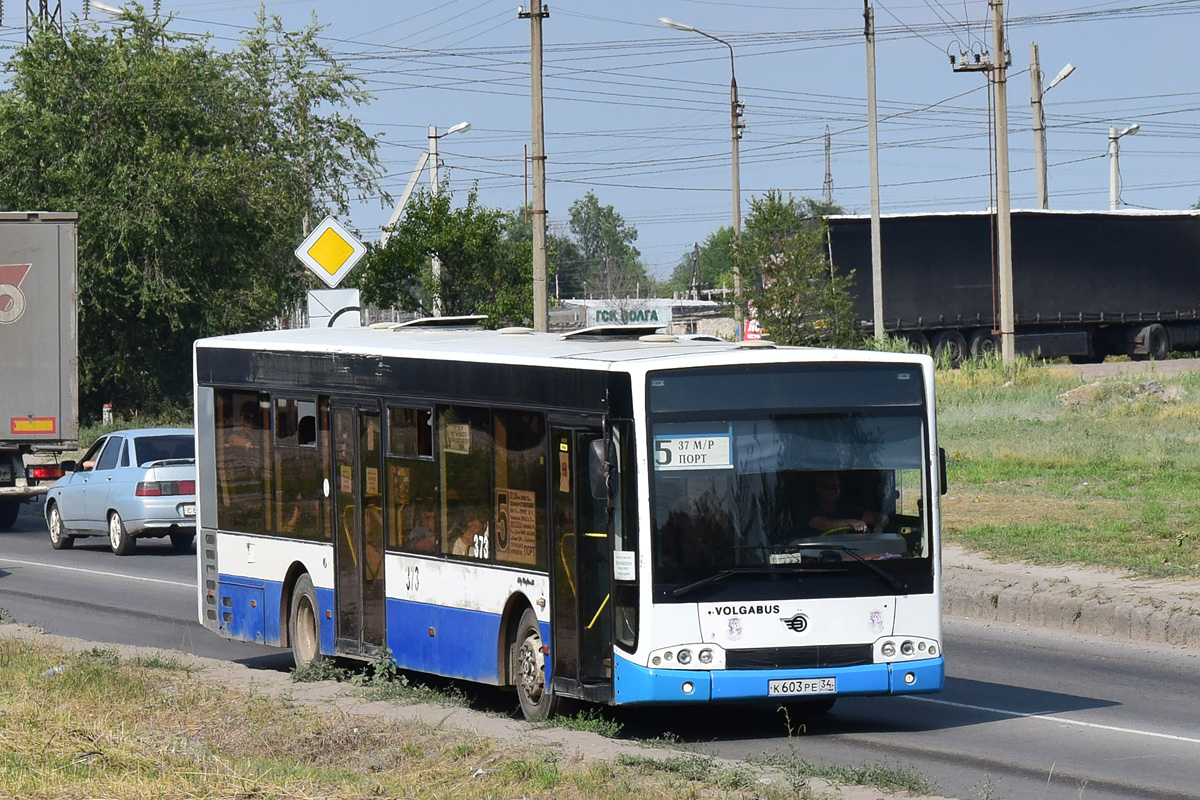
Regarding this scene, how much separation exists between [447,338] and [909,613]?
172 inches

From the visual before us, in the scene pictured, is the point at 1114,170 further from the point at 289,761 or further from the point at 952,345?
the point at 289,761

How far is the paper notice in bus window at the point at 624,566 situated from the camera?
32.1 ft

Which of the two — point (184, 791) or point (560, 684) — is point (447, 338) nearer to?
point (560, 684)

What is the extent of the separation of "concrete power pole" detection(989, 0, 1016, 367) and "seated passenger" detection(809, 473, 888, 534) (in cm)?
2487

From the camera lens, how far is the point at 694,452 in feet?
32.6

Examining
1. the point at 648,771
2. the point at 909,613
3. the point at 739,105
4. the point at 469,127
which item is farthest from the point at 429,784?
the point at 739,105

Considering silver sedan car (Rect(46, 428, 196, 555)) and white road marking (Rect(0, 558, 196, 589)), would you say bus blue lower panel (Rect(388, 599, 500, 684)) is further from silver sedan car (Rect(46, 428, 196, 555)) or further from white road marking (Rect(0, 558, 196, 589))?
silver sedan car (Rect(46, 428, 196, 555))

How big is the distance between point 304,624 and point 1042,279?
132ft

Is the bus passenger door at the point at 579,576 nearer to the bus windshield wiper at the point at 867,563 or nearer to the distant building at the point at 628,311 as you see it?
the bus windshield wiper at the point at 867,563

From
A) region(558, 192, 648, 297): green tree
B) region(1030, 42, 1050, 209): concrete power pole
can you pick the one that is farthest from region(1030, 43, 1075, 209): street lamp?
region(558, 192, 648, 297): green tree

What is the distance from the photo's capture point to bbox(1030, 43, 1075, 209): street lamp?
52875mm

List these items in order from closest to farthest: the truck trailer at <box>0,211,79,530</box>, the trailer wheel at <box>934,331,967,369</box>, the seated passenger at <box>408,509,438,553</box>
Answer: the seated passenger at <box>408,509,438,553</box> < the truck trailer at <box>0,211,79,530</box> < the trailer wheel at <box>934,331,967,369</box>

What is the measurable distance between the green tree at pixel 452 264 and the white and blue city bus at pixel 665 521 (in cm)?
2388

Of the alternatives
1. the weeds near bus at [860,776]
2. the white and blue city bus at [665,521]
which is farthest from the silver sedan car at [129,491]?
the weeds near bus at [860,776]
